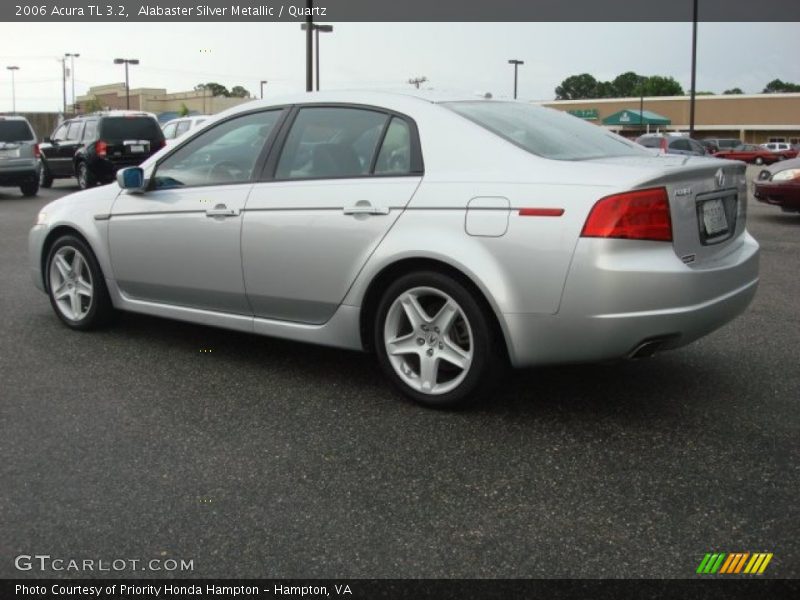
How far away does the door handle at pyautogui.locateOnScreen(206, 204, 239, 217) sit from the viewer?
16.0 ft

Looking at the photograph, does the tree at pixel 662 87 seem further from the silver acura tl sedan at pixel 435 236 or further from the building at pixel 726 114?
the silver acura tl sedan at pixel 435 236

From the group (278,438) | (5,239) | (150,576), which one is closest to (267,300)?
(278,438)

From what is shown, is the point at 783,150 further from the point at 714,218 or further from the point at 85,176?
the point at 714,218

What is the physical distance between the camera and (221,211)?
4.91m

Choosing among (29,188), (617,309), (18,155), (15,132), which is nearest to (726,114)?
(29,188)

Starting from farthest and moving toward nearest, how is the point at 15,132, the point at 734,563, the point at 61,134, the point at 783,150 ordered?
the point at 783,150
the point at 61,134
the point at 15,132
the point at 734,563

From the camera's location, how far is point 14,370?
5078 millimetres

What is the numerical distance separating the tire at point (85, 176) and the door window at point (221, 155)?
1524 centimetres

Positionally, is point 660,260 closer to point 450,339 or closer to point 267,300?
point 450,339

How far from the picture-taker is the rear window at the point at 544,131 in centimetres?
431

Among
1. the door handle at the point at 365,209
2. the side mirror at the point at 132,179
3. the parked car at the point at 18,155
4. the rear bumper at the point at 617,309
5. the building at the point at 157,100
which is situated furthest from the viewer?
the building at the point at 157,100

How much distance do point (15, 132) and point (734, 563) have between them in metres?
19.3
